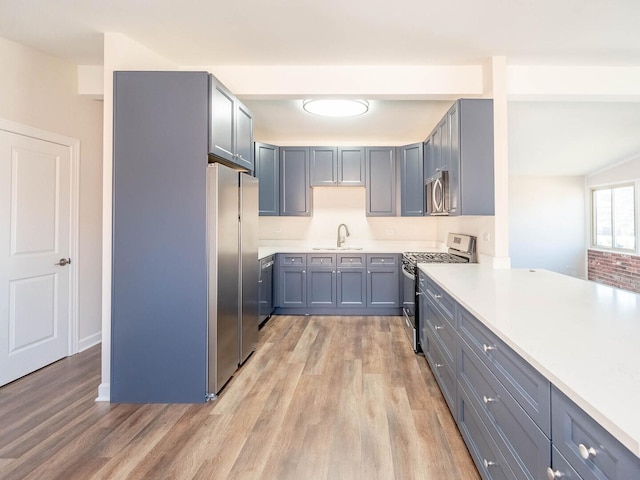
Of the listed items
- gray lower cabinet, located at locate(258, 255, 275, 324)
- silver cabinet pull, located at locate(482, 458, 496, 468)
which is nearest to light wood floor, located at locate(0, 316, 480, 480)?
silver cabinet pull, located at locate(482, 458, 496, 468)

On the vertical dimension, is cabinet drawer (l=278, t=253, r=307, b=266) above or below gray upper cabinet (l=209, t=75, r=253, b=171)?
below

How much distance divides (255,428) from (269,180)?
323cm

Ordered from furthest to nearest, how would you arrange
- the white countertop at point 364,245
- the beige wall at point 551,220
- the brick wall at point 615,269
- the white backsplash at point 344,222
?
the beige wall at point 551,220, the brick wall at point 615,269, the white backsplash at point 344,222, the white countertop at point 364,245

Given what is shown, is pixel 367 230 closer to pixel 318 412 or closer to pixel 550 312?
pixel 318 412

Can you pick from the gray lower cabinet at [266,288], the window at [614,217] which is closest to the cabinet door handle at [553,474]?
the gray lower cabinet at [266,288]

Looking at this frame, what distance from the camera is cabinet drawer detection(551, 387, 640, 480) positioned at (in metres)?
0.66

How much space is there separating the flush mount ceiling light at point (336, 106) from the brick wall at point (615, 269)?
16.9 feet

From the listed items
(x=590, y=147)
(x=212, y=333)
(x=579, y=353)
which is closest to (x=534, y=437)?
(x=579, y=353)

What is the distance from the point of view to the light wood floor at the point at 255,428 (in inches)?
62.6

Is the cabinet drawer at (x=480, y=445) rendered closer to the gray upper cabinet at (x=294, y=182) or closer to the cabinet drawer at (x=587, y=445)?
the cabinet drawer at (x=587, y=445)

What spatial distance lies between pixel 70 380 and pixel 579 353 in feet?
10.7

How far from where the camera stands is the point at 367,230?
485 centimetres

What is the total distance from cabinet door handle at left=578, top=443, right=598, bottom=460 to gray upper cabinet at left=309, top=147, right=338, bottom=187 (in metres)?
4.00

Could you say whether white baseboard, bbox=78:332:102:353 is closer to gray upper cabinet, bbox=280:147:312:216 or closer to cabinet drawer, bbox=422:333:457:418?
gray upper cabinet, bbox=280:147:312:216
